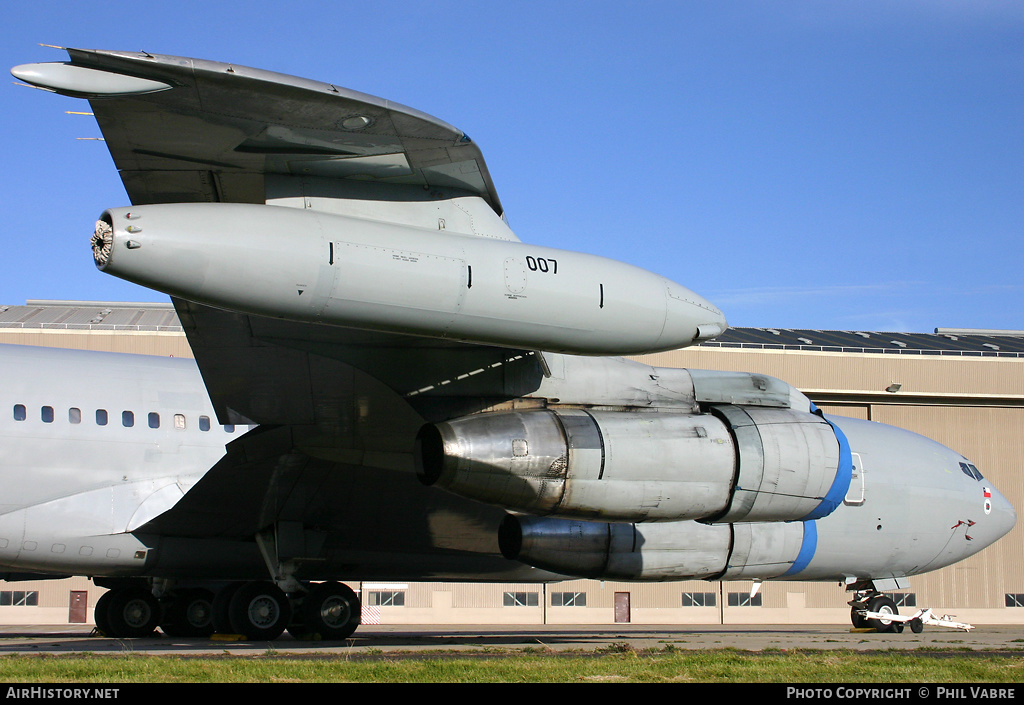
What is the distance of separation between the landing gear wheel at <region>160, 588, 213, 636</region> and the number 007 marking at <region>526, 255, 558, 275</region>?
10582 millimetres

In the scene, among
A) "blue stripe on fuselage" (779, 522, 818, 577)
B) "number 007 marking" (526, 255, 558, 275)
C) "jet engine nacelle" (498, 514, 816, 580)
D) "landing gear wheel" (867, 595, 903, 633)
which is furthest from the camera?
"landing gear wheel" (867, 595, 903, 633)

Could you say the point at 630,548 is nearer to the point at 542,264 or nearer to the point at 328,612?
the point at 328,612

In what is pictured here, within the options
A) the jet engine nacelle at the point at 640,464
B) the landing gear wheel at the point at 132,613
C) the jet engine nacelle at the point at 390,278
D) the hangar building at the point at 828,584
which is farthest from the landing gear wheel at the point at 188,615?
the hangar building at the point at 828,584

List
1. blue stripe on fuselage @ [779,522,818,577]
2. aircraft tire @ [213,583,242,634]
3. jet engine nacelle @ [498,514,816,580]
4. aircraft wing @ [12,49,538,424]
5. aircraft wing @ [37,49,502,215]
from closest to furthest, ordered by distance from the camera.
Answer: aircraft wing @ [37,49,502,215]
aircraft wing @ [12,49,538,424]
jet engine nacelle @ [498,514,816,580]
aircraft tire @ [213,583,242,634]
blue stripe on fuselage @ [779,522,818,577]

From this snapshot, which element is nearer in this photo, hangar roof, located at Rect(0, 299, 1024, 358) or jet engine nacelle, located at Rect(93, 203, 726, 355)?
jet engine nacelle, located at Rect(93, 203, 726, 355)

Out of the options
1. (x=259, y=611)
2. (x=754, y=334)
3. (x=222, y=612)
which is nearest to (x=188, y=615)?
(x=222, y=612)

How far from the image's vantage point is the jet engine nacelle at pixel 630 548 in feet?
42.4

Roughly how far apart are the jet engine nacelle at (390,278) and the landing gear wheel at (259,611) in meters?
7.58

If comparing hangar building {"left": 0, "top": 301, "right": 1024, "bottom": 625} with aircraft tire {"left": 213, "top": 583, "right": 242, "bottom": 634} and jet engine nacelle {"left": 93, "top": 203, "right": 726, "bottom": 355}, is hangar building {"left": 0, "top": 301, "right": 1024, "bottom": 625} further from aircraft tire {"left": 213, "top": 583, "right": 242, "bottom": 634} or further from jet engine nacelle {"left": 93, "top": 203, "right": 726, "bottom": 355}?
jet engine nacelle {"left": 93, "top": 203, "right": 726, "bottom": 355}

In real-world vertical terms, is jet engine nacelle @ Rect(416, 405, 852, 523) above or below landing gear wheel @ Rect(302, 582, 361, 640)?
above

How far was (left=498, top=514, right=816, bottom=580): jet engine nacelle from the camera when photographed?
12.9 m

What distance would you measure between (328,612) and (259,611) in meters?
1.01

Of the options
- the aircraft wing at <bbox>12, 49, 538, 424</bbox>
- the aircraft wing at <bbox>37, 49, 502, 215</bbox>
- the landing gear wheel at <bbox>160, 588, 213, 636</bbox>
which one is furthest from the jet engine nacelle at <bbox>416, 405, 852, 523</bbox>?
the landing gear wheel at <bbox>160, 588, 213, 636</bbox>

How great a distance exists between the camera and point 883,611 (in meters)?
17.1
